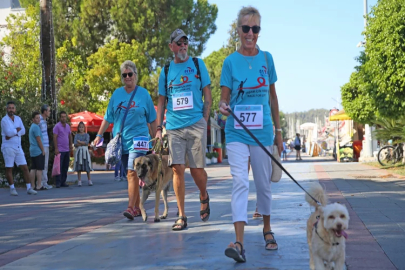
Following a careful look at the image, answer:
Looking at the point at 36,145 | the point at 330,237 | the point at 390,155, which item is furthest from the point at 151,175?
the point at 390,155

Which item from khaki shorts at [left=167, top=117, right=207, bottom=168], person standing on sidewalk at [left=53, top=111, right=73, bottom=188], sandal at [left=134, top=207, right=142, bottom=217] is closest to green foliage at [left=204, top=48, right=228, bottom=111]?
person standing on sidewalk at [left=53, top=111, right=73, bottom=188]

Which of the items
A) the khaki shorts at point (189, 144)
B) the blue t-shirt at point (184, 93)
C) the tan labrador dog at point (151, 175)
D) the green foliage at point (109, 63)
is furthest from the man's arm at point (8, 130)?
the green foliage at point (109, 63)

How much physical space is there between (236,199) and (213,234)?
167cm

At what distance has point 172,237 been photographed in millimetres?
7160

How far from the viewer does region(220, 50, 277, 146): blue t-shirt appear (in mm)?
5898

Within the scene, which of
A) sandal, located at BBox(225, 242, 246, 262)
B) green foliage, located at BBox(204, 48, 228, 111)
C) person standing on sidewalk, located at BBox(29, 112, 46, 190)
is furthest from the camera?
green foliage, located at BBox(204, 48, 228, 111)

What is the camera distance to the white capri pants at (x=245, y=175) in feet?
18.8

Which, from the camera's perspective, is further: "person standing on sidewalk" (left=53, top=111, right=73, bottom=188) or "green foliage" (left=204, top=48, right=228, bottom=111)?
"green foliage" (left=204, top=48, right=228, bottom=111)

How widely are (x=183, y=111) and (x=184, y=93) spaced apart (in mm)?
221

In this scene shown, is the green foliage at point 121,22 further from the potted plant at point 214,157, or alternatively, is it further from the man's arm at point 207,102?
the man's arm at point 207,102

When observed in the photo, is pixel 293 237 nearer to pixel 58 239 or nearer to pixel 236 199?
pixel 236 199

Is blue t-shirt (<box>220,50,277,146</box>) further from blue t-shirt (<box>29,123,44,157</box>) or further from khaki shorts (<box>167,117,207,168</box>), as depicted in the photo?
blue t-shirt (<box>29,123,44,157</box>)

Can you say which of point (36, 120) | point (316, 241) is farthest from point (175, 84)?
point (36, 120)

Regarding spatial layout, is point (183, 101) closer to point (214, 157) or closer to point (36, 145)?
point (36, 145)
